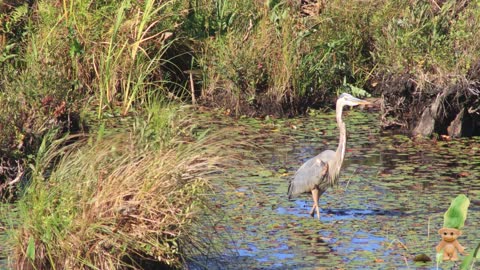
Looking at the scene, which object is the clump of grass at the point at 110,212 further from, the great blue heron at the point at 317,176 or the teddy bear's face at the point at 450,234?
the teddy bear's face at the point at 450,234

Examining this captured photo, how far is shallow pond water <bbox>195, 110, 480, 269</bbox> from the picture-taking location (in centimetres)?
663

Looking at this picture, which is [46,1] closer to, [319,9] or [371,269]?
[319,9]

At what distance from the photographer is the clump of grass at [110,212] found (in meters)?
5.59

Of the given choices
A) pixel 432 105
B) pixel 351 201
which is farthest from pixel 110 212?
pixel 432 105

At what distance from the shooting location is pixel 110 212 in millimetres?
5652

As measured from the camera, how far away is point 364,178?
28.3 feet

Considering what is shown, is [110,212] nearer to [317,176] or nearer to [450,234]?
[450,234]

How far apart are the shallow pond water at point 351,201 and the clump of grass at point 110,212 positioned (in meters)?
0.54

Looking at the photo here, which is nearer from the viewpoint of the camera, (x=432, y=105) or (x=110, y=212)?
(x=110, y=212)

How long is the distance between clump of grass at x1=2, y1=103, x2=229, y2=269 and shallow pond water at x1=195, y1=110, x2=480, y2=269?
539 millimetres

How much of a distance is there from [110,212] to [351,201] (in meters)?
2.82

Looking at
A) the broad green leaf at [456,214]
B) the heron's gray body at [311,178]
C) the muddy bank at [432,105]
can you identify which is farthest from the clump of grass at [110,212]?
the muddy bank at [432,105]

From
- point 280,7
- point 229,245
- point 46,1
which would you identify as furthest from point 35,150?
point 280,7

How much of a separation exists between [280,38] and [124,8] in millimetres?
1696
